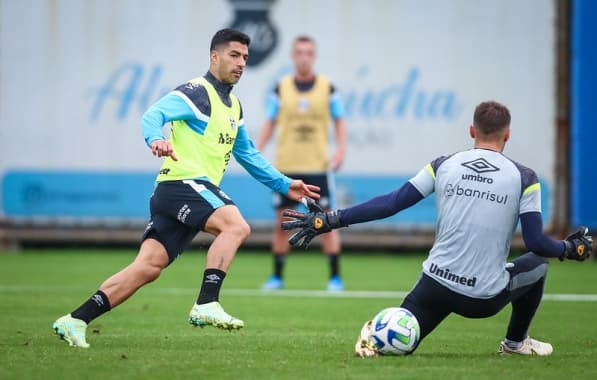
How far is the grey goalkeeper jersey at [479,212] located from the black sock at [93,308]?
221 cm

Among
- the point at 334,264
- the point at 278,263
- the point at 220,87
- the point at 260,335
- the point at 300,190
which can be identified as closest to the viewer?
the point at 220,87

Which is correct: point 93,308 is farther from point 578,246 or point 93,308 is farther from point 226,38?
point 578,246

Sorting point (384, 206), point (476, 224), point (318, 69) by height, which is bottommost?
point (476, 224)

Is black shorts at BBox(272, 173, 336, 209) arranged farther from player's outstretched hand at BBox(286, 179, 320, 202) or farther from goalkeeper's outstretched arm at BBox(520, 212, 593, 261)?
goalkeeper's outstretched arm at BBox(520, 212, 593, 261)

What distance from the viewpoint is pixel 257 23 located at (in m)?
18.6

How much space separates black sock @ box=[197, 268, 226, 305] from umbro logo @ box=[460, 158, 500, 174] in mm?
1802

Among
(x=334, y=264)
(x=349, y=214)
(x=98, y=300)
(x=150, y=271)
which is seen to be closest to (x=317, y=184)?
(x=334, y=264)

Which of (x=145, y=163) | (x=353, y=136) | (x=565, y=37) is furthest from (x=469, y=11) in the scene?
(x=145, y=163)

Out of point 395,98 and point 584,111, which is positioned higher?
point 395,98

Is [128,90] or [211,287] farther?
[128,90]

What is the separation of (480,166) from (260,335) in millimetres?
2474

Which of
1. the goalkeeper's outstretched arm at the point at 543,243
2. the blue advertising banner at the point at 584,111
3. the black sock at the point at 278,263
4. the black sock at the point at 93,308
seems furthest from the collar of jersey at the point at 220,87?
the blue advertising banner at the point at 584,111

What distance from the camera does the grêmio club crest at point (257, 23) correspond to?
18531 mm

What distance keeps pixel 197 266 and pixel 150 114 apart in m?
9.74
